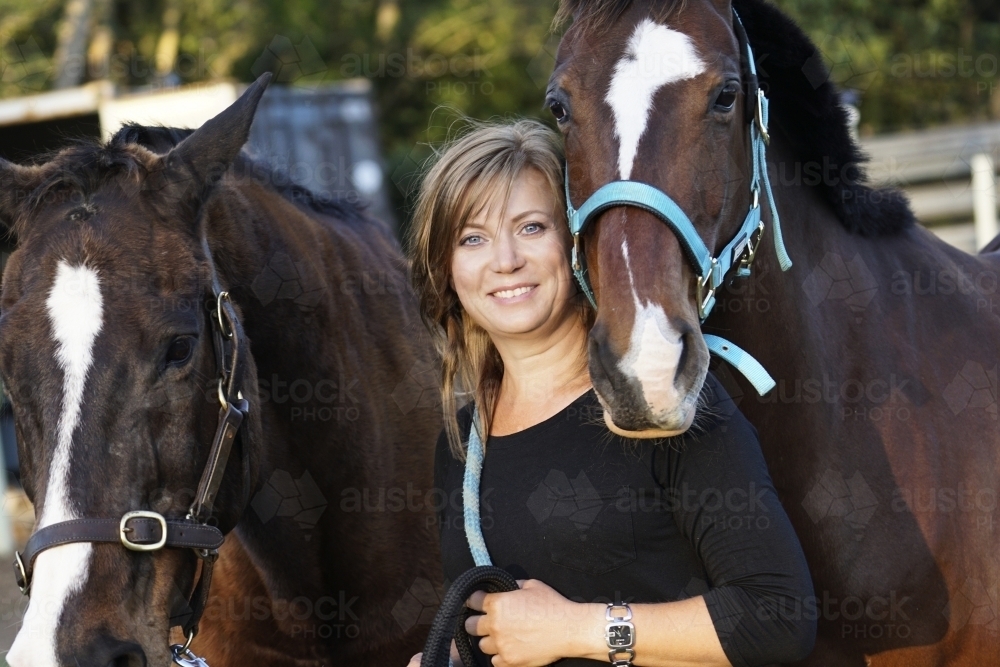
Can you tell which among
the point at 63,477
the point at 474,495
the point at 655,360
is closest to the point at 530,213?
the point at 655,360

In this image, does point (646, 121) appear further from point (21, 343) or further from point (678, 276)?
point (21, 343)

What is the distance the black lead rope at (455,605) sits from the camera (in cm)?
188

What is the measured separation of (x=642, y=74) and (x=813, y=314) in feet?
2.58

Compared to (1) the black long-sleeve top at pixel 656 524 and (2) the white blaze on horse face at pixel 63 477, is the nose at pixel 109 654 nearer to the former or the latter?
(2) the white blaze on horse face at pixel 63 477

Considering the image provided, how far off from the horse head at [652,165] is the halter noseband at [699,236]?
0.01 m

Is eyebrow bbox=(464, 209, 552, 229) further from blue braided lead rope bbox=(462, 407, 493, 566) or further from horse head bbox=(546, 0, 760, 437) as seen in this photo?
blue braided lead rope bbox=(462, 407, 493, 566)

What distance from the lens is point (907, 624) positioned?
2.44 meters

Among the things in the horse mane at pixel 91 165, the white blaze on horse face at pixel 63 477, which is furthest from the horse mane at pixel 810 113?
the white blaze on horse face at pixel 63 477

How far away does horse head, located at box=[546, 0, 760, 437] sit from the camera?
1872mm

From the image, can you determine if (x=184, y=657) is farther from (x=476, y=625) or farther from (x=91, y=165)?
(x=91, y=165)

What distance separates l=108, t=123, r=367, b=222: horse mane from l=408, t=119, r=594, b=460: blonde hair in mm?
716

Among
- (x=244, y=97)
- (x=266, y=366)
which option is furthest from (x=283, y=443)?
(x=244, y=97)

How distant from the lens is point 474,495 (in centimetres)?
211

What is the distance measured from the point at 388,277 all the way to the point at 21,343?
61.4 inches
